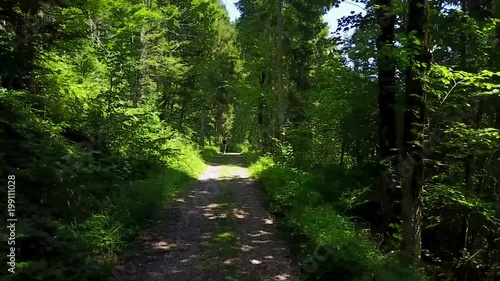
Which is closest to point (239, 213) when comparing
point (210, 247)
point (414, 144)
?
point (210, 247)

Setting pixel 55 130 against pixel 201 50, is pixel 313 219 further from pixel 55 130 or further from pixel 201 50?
pixel 201 50

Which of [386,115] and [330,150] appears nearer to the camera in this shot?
[386,115]

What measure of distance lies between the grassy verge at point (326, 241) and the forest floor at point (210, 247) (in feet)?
1.17

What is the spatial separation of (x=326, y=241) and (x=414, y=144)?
83.7 inches

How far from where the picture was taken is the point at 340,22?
9469mm

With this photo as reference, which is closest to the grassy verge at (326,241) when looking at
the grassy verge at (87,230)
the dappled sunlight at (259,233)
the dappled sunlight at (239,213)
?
the dappled sunlight at (259,233)

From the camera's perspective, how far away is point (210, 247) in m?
6.84

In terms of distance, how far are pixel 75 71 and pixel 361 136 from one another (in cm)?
861

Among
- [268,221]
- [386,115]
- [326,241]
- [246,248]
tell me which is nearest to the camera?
[326,241]

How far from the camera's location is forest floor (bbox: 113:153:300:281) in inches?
226

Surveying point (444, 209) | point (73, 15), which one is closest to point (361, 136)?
point (444, 209)

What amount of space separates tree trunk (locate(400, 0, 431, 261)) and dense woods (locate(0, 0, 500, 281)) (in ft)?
0.07

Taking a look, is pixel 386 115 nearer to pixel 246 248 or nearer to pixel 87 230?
pixel 246 248

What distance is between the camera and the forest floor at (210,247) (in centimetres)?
574
